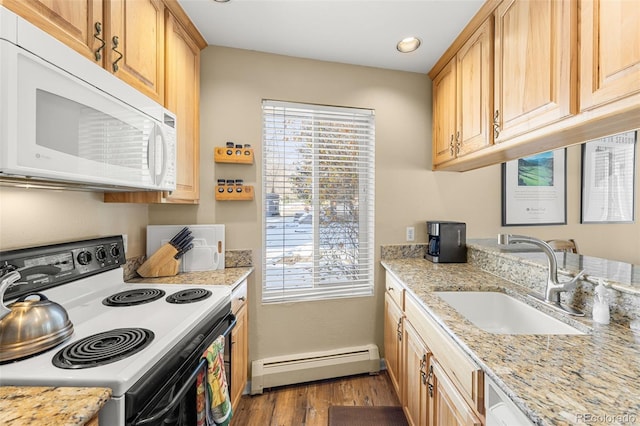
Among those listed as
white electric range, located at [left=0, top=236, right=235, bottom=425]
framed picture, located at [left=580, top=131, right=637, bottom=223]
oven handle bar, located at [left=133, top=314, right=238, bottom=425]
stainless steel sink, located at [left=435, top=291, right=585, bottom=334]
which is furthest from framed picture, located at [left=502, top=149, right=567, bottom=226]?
oven handle bar, located at [left=133, top=314, right=238, bottom=425]

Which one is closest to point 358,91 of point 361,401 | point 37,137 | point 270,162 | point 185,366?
point 270,162

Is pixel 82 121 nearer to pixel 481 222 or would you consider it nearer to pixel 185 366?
pixel 185 366

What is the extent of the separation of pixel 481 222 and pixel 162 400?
2.43 meters

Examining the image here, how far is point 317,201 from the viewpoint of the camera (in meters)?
2.18

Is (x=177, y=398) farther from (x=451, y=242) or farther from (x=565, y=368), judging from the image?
(x=451, y=242)

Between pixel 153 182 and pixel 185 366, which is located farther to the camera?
pixel 153 182

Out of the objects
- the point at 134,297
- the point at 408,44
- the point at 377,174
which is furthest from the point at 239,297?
the point at 408,44

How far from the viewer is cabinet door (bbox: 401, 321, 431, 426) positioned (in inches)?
51.6

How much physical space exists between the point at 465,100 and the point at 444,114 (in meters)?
0.31

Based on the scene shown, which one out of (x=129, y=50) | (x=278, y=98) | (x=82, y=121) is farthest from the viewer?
(x=278, y=98)

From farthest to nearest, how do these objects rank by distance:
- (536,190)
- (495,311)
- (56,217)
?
(536,190) < (495,311) < (56,217)

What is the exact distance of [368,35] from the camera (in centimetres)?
184

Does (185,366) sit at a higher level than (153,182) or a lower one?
lower

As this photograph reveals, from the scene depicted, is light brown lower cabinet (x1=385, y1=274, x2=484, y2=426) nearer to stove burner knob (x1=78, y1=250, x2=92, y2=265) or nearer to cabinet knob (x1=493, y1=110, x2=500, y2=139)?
cabinet knob (x1=493, y1=110, x2=500, y2=139)
